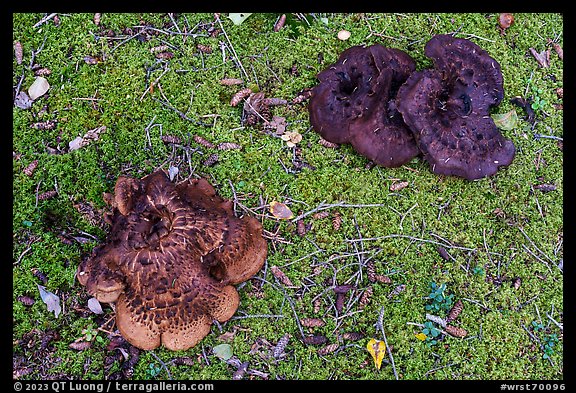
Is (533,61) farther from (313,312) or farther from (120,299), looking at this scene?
(120,299)

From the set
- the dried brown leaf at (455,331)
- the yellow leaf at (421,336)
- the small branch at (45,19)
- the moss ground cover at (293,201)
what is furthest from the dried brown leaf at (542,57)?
the small branch at (45,19)

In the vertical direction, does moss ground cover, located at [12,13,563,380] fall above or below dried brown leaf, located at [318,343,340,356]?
above

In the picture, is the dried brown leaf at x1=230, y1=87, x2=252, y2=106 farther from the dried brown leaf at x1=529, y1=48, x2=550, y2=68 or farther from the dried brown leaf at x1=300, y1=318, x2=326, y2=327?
the dried brown leaf at x1=529, y1=48, x2=550, y2=68

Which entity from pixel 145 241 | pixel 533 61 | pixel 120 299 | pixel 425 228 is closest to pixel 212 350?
pixel 120 299

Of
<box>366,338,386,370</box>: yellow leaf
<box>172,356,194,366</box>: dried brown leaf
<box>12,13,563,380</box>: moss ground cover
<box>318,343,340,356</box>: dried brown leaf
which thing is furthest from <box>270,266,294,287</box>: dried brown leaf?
<box>172,356,194,366</box>: dried brown leaf

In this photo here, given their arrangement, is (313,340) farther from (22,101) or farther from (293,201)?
(22,101)

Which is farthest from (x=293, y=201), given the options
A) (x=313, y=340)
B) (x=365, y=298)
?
(x=313, y=340)
